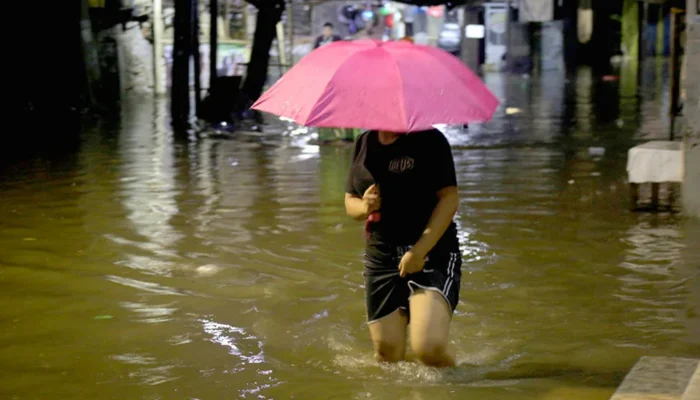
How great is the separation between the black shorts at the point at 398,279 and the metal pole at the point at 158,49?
22.2 m

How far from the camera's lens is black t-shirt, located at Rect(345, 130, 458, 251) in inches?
174

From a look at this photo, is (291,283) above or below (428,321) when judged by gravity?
below

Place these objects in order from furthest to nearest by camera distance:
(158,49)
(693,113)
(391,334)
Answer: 1. (158,49)
2. (693,113)
3. (391,334)

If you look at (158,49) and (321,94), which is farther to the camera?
(158,49)

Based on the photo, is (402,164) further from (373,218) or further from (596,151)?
(596,151)

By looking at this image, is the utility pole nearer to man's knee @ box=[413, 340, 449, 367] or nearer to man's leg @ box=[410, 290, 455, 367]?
man's knee @ box=[413, 340, 449, 367]

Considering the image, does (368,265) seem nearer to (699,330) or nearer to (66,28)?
(699,330)

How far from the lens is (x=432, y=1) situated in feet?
86.3

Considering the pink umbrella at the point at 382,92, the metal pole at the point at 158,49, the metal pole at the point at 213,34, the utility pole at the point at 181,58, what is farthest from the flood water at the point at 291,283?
the metal pole at the point at 158,49

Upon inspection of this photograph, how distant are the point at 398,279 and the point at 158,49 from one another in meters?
22.4

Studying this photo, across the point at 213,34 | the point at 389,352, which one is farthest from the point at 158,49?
the point at 389,352

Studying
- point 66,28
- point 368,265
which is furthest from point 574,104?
point 368,265

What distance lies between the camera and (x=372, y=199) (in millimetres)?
4430

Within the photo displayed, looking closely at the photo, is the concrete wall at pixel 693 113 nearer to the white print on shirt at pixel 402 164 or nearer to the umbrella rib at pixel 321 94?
the white print on shirt at pixel 402 164
